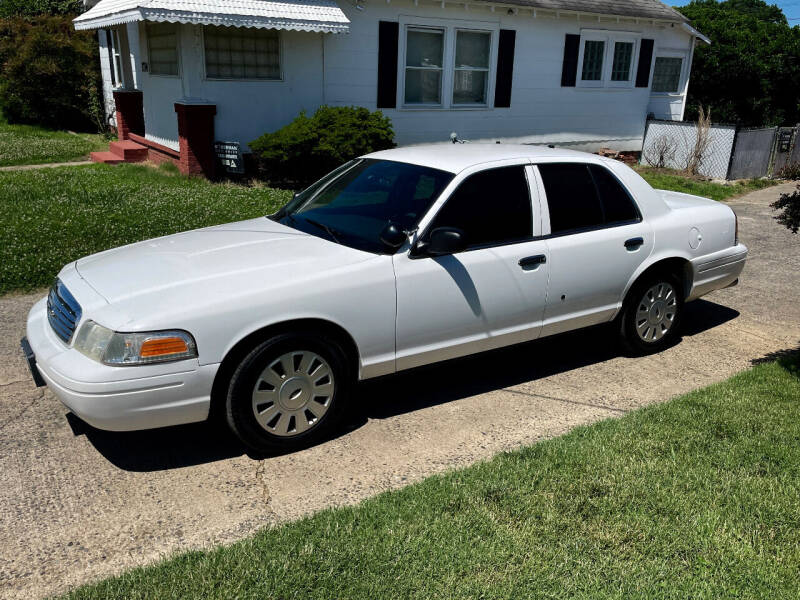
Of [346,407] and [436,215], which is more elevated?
[436,215]

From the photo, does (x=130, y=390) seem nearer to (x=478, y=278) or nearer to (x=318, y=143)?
(x=478, y=278)

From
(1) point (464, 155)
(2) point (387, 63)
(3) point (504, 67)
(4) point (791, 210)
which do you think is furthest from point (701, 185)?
(1) point (464, 155)

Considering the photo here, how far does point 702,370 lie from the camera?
5.79 m

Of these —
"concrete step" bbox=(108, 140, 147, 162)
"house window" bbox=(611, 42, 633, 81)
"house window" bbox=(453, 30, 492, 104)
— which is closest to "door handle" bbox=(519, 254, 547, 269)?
"house window" bbox=(453, 30, 492, 104)

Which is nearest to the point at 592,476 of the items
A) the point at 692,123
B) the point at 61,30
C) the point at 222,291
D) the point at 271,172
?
the point at 222,291

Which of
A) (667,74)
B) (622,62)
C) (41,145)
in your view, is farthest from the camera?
(667,74)

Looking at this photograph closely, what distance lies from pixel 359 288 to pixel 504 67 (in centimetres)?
1261

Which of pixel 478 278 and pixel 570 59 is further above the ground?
pixel 570 59

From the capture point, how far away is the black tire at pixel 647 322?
5.76m

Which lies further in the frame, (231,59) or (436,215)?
(231,59)

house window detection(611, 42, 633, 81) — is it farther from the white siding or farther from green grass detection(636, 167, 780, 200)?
green grass detection(636, 167, 780, 200)

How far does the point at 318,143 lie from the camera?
11812mm

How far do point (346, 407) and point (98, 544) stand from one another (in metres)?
1.62

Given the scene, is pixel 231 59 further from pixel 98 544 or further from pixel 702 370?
pixel 98 544
